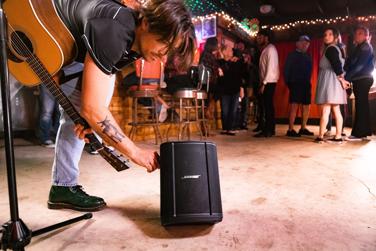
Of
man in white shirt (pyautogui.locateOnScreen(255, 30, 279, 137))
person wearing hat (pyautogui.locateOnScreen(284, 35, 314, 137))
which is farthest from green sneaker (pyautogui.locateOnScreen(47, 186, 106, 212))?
person wearing hat (pyautogui.locateOnScreen(284, 35, 314, 137))

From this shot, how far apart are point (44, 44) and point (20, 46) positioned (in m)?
0.09

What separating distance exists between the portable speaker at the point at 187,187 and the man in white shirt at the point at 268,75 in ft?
11.1

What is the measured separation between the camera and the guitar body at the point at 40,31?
1.08 meters

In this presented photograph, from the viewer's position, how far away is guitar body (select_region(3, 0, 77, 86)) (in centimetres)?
108

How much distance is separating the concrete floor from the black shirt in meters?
0.67

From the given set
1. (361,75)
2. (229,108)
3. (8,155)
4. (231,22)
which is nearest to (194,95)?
(229,108)

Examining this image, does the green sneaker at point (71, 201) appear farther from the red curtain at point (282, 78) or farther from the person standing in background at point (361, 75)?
the red curtain at point (282, 78)

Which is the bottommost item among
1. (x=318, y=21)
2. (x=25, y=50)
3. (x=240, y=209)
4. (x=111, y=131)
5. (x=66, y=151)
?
(x=240, y=209)

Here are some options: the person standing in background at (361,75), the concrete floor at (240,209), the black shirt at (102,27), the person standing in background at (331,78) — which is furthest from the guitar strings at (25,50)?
the person standing in background at (361,75)

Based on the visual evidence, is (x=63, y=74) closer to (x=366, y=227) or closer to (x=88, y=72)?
(x=88, y=72)

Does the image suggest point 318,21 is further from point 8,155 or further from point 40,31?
point 8,155

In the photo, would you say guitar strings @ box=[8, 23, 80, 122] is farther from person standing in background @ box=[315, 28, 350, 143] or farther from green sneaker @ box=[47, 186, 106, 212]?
person standing in background @ box=[315, 28, 350, 143]

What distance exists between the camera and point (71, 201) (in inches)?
55.6

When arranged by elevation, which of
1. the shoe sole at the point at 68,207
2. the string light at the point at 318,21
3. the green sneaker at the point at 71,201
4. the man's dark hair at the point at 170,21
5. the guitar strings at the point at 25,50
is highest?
the string light at the point at 318,21
